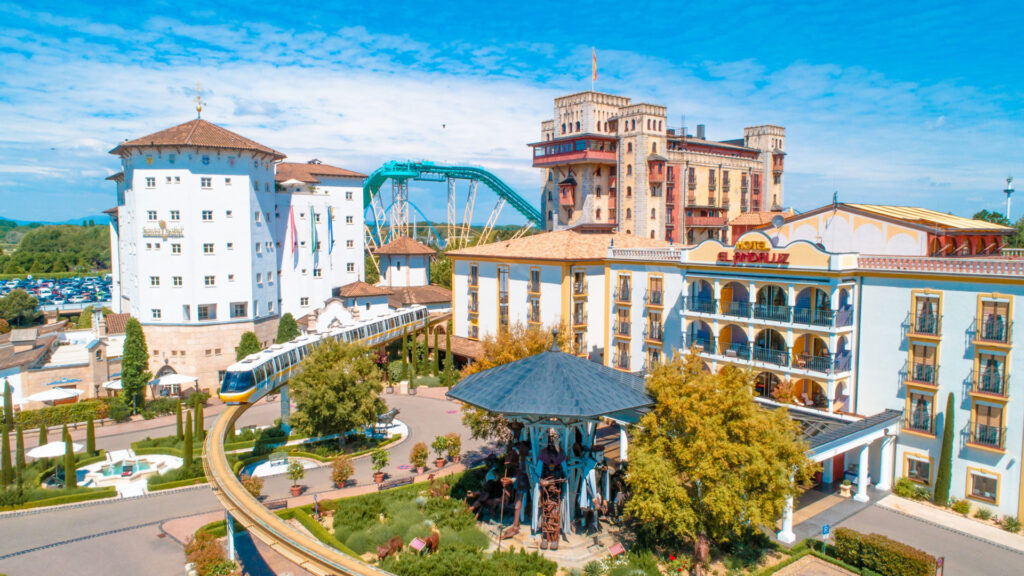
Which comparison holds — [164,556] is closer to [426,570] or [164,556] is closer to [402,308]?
[426,570]

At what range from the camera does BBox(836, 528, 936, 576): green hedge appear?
79.5 ft

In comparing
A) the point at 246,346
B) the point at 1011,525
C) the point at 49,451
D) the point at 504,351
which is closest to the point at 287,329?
the point at 246,346

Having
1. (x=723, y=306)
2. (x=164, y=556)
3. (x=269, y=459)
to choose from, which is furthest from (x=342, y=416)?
(x=723, y=306)

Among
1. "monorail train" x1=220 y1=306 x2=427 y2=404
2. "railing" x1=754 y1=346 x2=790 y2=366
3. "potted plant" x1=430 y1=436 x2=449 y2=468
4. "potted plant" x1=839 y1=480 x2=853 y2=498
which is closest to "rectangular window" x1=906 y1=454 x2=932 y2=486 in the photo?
"potted plant" x1=839 y1=480 x2=853 y2=498

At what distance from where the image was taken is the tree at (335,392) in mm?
38500

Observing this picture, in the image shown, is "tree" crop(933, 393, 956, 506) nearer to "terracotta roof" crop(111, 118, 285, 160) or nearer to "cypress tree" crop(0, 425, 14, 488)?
"cypress tree" crop(0, 425, 14, 488)

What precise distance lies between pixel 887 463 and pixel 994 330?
8353 millimetres

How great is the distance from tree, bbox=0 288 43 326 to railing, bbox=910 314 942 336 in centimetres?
11548

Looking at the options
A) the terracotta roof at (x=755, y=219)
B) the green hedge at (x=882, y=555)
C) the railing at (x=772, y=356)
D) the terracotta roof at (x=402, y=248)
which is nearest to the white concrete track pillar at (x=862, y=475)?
the railing at (x=772, y=356)

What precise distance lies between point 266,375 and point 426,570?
21.6 m

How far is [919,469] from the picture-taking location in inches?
1289

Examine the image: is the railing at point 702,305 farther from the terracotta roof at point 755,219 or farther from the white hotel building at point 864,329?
the terracotta roof at point 755,219

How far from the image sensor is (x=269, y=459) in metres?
39.7

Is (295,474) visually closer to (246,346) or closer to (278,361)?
(278,361)
